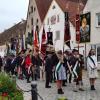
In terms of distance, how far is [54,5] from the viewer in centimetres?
5634

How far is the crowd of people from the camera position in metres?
17.1

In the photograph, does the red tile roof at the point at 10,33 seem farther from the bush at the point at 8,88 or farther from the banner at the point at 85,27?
the bush at the point at 8,88

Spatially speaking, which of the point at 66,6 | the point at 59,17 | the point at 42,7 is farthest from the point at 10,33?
the point at 59,17

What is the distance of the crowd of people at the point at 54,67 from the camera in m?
17.1

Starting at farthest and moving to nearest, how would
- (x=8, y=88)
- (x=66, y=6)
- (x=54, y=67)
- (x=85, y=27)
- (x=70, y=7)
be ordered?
1. (x=70, y=7)
2. (x=66, y=6)
3. (x=85, y=27)
4. (x=54, y=67)
5. (x=8, y=88)

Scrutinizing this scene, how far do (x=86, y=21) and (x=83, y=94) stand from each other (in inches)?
937

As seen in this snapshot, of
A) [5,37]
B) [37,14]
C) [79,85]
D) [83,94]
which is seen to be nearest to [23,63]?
[79,85]

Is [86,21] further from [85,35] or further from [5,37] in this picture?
[5,37]

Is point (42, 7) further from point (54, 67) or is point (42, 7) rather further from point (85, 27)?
point (54, 67)

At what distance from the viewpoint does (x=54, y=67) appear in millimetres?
19000

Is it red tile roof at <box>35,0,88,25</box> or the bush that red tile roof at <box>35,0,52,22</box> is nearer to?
red tile roof at <box>35,0,88,25</box>

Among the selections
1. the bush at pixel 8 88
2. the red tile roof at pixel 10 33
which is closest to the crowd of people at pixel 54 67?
the bush at pixel 8 88

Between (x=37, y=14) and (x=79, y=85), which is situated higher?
(x=37, y=14)

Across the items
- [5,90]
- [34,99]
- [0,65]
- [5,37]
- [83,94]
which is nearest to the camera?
[34,99]
